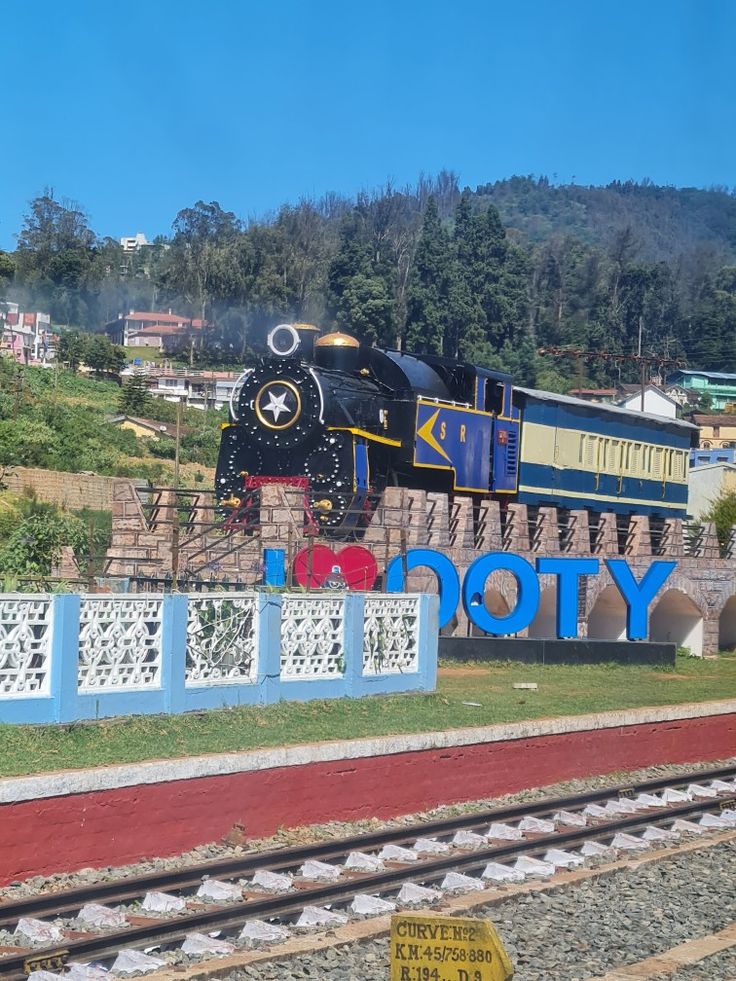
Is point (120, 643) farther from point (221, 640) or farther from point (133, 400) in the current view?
point (133, 400)

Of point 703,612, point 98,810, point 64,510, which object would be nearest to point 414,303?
point 64,510

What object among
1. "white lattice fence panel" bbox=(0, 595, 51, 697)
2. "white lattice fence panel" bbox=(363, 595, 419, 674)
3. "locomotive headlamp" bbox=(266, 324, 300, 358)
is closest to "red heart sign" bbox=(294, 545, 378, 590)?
"white lattice fence panel" bbox=(363, 595, 419, 674)

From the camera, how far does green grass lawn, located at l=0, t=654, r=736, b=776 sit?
450 inches

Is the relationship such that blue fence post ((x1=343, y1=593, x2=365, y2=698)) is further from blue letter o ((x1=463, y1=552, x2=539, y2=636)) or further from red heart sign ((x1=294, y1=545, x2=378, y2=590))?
blue letter o ((x1=463, y1=552, x2=539, y2=636))

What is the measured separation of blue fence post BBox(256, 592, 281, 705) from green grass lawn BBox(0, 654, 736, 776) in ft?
0.73

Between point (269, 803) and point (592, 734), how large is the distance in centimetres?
593

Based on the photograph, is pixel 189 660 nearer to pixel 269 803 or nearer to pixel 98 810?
pixel 269 803

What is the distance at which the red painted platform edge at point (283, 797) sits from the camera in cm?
990

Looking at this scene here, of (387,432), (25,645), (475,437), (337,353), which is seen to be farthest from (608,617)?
(25,645)

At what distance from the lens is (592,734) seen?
1645 centimetres

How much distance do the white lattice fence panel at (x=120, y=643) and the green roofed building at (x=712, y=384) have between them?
9955 cm

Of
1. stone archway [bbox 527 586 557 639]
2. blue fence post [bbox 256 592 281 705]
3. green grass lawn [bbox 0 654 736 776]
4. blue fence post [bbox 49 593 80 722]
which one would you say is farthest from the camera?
stone archway [bbox 527 586 557 639]

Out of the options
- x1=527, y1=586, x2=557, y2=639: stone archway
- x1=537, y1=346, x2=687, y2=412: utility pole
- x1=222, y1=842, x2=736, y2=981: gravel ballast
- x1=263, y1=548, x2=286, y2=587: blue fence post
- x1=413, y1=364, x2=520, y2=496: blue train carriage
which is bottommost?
x1=222, y1=842, x2=736, y2=981: gravel ballast

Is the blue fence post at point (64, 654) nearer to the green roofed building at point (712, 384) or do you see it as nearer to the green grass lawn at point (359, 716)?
the green grass lawn at point (359, 716)
